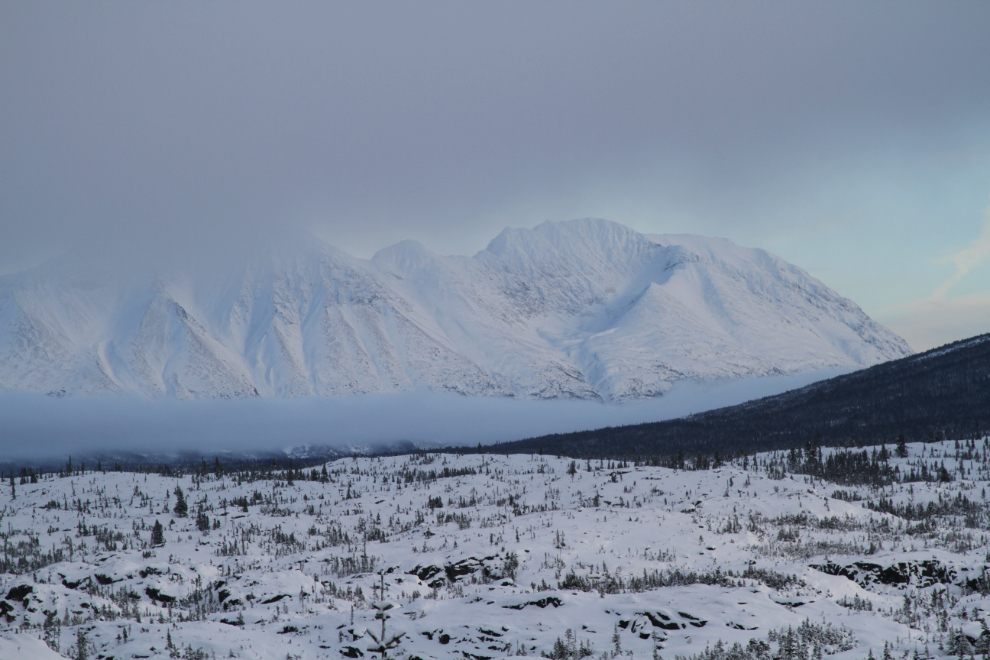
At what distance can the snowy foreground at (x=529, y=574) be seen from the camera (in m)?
19.5

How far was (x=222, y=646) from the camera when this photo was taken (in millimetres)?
19406

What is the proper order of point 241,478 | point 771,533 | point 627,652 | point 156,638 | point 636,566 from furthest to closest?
point 241,478, point 771,533, point 636,566, point 156,638, point 627,652

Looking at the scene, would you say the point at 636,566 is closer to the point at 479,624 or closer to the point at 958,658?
the point at 479,624

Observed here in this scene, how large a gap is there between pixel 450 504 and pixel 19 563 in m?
35.1

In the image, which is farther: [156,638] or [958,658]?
[156,638]

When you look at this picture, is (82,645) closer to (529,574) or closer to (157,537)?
(529,574)

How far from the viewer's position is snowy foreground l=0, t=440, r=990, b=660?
63.8 feet

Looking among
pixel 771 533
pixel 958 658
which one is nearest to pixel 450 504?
pixel 771 533

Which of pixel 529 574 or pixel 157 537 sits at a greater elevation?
pixel 529 574

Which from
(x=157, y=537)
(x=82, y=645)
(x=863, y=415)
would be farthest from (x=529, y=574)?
(x=863, y=415)

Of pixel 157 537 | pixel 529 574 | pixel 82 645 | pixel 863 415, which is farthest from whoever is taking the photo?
pixel 863 415

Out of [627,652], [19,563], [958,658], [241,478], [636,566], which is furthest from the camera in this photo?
[241,478]

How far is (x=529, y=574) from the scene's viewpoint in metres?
30.8

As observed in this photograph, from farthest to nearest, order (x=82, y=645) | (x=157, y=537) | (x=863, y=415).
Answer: (x=863, y=415) → (x=157, y=537) → (x=82, y=645)
